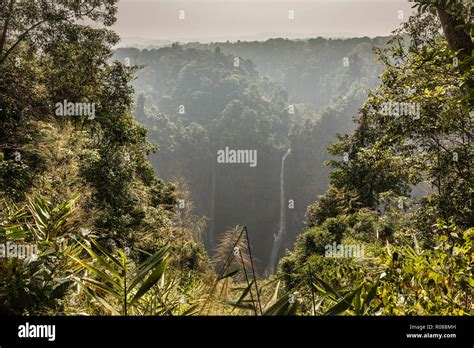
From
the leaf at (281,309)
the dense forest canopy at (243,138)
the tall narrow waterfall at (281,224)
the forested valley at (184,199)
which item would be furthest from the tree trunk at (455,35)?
the tall narrow waterfall at (281,224)

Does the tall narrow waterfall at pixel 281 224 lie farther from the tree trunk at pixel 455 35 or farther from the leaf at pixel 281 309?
the leaf at pixel 281 309

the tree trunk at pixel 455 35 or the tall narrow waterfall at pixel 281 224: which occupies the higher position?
the tree trunk at pixel 455 35

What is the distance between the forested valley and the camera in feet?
4.63

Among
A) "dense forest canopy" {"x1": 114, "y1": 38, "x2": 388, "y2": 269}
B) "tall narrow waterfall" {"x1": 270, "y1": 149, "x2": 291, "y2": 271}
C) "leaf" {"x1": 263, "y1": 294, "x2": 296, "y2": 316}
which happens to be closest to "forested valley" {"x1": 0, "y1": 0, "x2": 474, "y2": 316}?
"leaf" {"x1": 263, "y1": 294, "x2": 296, "y2": 316}

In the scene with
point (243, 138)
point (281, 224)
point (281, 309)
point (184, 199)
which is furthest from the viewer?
point (243, 138)

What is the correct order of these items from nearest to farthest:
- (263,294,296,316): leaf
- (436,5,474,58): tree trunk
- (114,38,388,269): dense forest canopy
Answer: (263,294,296,316): leaf → (436,5,474,58): tree trunk → (114,38,388,269): dense forest canopy

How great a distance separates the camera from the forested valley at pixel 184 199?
1.41 metres

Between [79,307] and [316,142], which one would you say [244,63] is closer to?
[316,142]

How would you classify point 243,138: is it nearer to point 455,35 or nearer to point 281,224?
point 281,224

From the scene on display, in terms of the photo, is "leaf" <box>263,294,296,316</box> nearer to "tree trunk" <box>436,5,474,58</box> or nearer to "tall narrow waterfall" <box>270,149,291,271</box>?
"tree trunk" <box>436,5,474,58</box>

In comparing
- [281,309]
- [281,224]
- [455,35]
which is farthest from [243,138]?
[281,309]

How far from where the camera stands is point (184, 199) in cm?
1638
